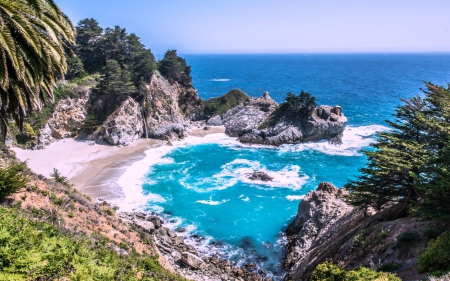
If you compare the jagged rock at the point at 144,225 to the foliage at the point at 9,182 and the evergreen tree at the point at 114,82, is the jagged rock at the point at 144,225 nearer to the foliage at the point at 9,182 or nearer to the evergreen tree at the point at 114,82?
the foliage at the point at 9,182

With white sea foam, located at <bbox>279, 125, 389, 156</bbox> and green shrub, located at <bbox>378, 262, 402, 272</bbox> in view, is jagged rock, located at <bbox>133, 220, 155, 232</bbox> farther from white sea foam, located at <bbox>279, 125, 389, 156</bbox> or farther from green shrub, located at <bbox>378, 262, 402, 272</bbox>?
white sea foam, located at <bbox>279, 125, 389, 156</bbox>

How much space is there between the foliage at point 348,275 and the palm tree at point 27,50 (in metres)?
13.3

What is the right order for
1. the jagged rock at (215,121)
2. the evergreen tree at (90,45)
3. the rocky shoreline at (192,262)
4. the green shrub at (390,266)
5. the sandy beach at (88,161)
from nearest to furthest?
the green shrub at (390,266), the rocky shoreline at (192,262), the sandy beach at (88,161), the evergreen tree at (90,45), the jagged rock at (215,121)

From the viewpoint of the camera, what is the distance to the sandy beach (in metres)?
36.8

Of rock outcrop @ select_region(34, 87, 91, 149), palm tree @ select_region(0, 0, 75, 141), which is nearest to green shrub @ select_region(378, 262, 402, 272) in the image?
palm tree @ select_region(0, 0, 75, 141)

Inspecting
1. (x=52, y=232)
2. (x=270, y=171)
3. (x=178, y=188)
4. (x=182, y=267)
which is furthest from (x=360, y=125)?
(x=52, y=232)

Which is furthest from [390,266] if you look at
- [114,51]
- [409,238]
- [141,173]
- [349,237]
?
[114,51]

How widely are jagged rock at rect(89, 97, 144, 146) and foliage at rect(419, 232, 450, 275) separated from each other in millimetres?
47735

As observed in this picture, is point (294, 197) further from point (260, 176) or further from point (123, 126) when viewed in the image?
point (123, 126)

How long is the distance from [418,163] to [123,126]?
46.3 m

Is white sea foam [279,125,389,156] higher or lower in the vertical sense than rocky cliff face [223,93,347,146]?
lower

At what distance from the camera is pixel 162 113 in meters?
59.6

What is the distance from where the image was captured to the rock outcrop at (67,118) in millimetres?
47938

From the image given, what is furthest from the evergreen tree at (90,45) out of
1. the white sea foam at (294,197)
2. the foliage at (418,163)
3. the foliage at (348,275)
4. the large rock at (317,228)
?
the foliage at (348,275)
